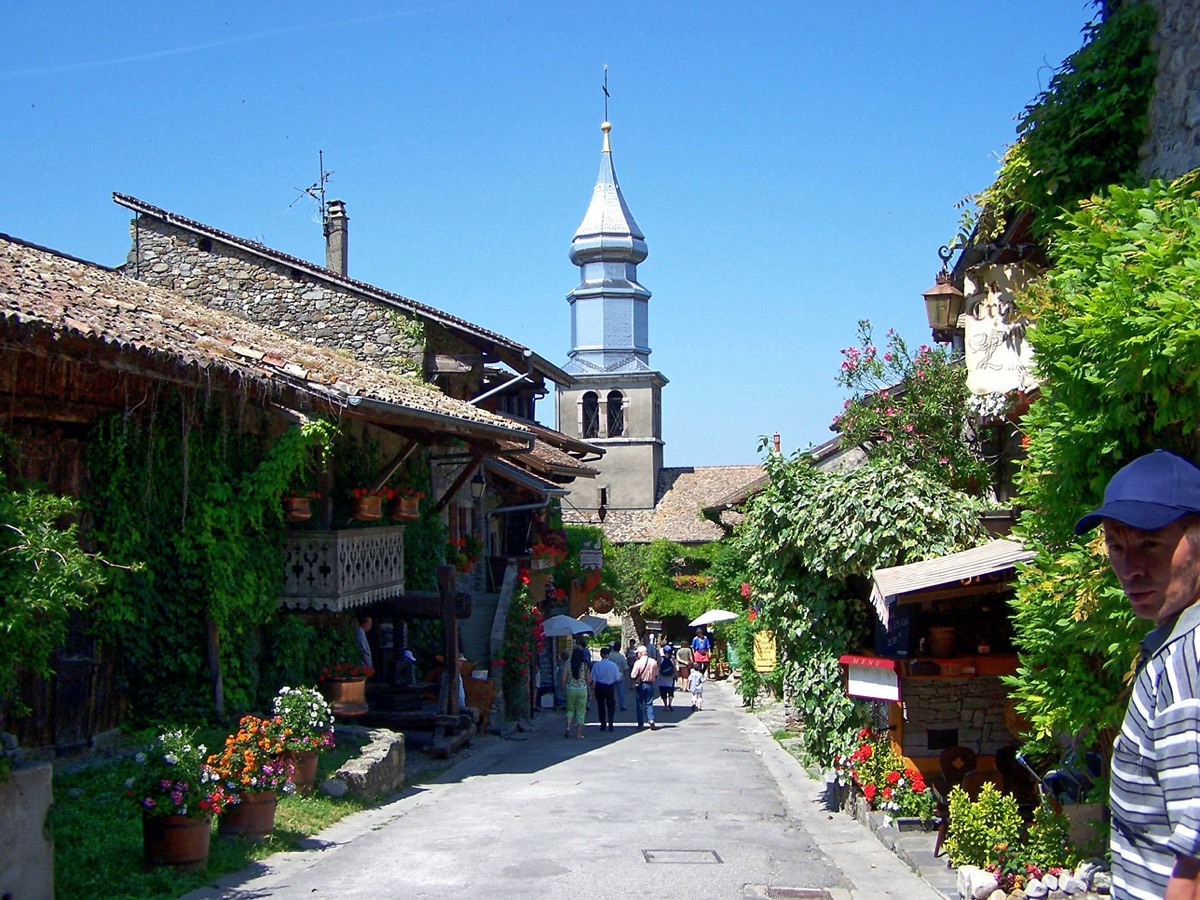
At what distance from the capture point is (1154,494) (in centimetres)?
271

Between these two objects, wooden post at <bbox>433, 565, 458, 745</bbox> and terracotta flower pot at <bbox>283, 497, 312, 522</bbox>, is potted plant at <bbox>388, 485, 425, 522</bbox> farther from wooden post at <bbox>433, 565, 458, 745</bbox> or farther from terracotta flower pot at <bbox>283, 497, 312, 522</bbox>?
terracotta flower pot at <bbox>283, 497, 312, 522</bbox>

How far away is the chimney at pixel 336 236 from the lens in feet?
81.8

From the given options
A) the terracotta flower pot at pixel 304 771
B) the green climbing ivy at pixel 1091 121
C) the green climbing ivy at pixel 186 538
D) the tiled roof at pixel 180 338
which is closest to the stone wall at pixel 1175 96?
the green climbing ivy at pixel 1091 121

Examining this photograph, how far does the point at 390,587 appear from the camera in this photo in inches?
624

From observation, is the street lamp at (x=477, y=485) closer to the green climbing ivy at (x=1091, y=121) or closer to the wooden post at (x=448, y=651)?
the wooden post at (x=448, y=651)

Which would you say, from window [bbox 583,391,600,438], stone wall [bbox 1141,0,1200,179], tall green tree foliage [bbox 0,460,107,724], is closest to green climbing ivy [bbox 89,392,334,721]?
tall green tree foliage [bbox 0,460,107,724]

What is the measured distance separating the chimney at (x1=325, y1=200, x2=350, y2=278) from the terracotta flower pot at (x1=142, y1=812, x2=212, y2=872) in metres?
17.6

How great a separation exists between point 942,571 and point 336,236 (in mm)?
17893

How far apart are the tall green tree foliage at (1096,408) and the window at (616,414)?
4968 centimetres

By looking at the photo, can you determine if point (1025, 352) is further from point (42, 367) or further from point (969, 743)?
point (42, 367)

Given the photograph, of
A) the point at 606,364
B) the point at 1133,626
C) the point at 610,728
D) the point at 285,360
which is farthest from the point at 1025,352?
the point at 606,364

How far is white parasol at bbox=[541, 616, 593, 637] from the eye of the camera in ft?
86.1

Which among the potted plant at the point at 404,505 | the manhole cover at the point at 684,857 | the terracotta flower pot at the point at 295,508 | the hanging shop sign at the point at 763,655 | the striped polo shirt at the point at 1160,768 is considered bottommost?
the manhole cover at the point at 684,857

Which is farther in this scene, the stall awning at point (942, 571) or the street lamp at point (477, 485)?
the street lamp at point (477, 485)
